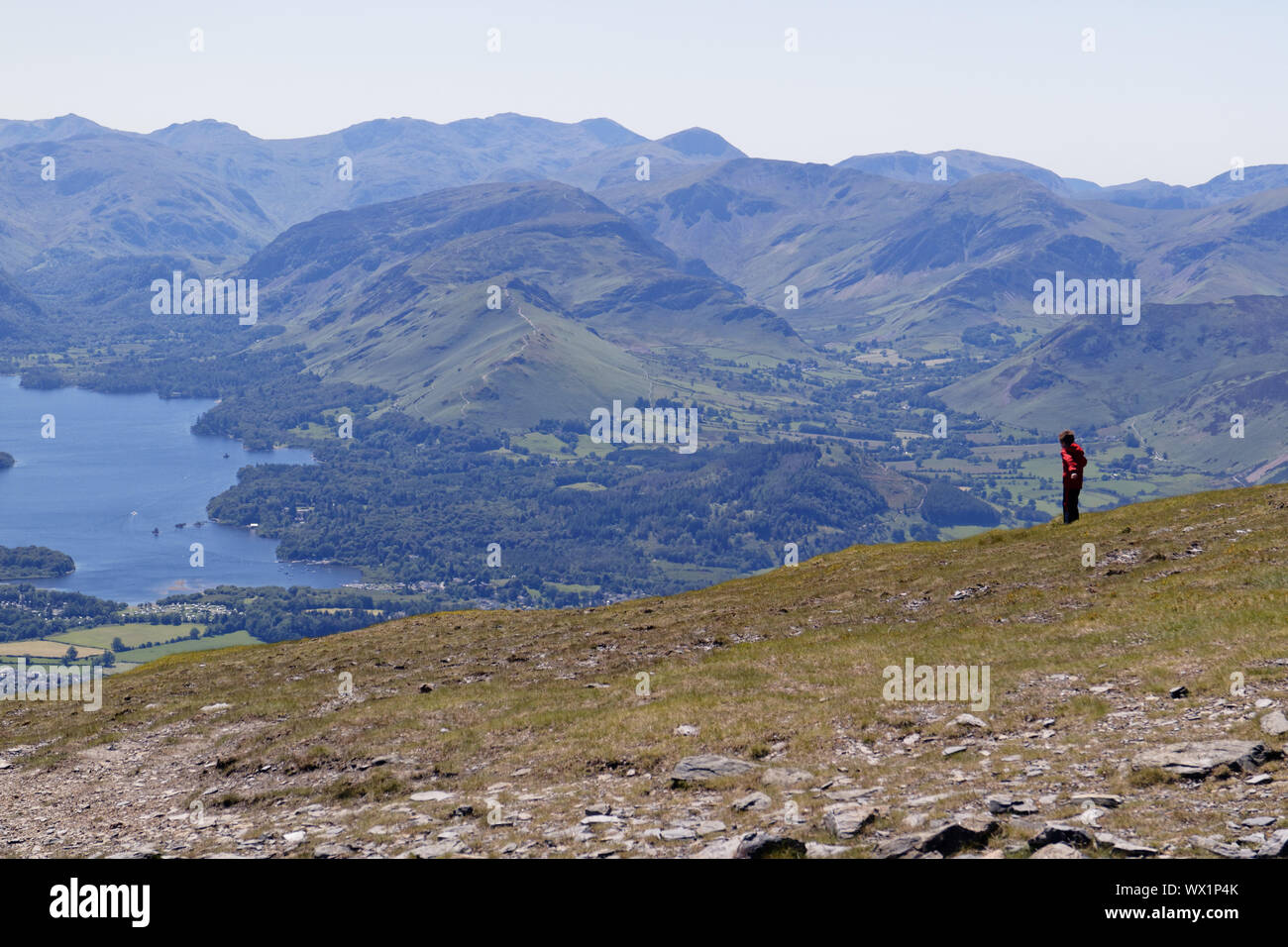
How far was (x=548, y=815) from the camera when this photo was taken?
969 inches

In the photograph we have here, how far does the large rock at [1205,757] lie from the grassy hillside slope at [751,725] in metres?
0.21

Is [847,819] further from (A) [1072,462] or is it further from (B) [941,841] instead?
(A) [1072,462]

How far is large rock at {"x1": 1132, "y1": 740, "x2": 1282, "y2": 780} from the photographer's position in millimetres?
20906

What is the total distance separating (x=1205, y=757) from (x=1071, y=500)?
3448cm

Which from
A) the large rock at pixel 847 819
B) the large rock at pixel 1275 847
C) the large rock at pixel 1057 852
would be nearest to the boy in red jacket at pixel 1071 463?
the large rock at pixel 847 819

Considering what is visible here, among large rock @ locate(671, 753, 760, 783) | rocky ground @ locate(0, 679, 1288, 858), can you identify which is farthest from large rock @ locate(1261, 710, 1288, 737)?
large rock @ locate(671, 753, 760, 783)

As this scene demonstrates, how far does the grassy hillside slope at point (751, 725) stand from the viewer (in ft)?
72.9

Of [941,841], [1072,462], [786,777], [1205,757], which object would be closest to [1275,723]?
[1205,757]

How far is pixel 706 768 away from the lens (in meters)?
26.7

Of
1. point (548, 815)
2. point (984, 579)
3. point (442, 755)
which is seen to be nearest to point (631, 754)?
point (548, 815)
